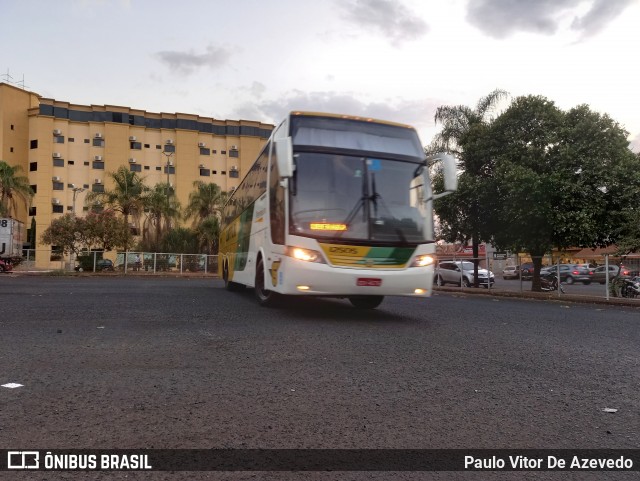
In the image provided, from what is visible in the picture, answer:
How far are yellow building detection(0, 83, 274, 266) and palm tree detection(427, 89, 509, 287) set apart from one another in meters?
44.6

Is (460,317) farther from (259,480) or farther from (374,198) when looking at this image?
(259,480)

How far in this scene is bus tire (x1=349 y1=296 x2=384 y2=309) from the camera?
10.9 m

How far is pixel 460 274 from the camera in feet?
88.6

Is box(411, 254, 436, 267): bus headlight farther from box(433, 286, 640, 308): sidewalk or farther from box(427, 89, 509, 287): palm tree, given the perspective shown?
box(427, 89, 509, 287): palm tree

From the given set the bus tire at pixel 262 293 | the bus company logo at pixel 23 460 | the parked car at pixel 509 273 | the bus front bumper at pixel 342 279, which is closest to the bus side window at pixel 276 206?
the bus front bumper at pixel 342 279

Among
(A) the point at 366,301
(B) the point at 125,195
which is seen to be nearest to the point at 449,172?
(A) the point at 366,301

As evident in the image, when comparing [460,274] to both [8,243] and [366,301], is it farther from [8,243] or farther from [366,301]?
[8,243]

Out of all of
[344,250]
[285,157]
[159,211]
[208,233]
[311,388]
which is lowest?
[311,388]

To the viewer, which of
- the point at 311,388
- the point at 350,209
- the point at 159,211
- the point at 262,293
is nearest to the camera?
the point at 311,388

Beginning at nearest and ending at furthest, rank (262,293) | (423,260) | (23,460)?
(23,460)
(423,260)
(262,293)

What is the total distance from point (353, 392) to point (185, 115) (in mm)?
66410

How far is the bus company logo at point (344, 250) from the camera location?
8.33m

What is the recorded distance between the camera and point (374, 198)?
8.67 m

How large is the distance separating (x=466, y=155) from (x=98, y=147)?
5231cm
